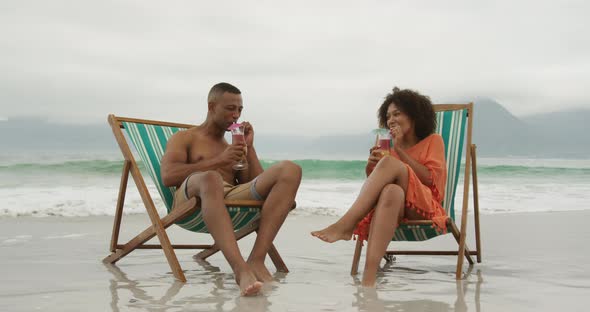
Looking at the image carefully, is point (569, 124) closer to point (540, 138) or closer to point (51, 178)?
point (540, 138)

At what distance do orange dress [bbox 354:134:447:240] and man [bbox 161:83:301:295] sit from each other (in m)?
0.51

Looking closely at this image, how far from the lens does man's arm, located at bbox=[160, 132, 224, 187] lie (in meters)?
3.50

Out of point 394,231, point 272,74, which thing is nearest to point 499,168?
point 272,74

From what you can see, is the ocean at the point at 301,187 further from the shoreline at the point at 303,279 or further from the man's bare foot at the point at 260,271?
the man's bare foot at the point at 260,271

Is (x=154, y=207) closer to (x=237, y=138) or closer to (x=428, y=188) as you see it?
(x=237, y=138)

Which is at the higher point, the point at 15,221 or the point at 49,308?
the point at 49,308

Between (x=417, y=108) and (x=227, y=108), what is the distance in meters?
1.09

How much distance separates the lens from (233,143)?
3.44 meters

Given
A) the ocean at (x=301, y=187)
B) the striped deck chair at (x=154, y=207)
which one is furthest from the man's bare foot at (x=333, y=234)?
the ocean at (x=301, y=187)

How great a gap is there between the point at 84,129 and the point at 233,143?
18.1m

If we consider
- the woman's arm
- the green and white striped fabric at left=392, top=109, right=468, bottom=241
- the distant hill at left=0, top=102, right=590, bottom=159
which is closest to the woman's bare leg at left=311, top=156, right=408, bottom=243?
the woman's arm

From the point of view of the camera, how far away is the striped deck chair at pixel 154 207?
3404mm

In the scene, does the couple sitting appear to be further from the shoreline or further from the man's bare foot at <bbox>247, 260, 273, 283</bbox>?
the shoreline

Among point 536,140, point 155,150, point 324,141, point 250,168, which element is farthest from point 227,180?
point 536,140
